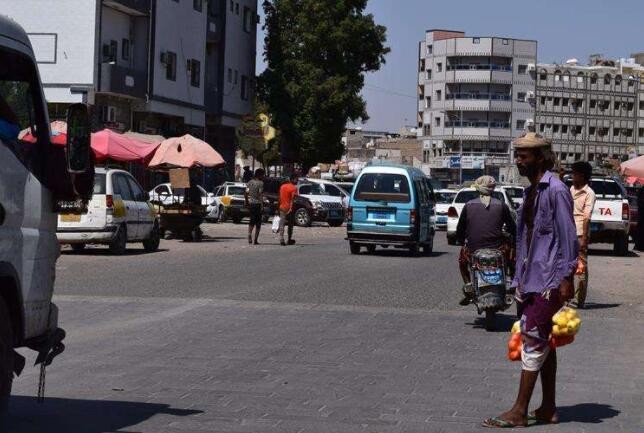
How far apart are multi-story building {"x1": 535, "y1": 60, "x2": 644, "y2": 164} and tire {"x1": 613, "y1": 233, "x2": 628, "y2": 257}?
351ft

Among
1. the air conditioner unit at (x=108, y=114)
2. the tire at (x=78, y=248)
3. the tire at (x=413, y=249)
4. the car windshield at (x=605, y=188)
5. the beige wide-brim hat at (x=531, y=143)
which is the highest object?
the air conditioner unit at (x=108, y=114)

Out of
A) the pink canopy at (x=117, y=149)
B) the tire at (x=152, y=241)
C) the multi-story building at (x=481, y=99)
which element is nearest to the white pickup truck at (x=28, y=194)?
the tire at (x=152, y=241)

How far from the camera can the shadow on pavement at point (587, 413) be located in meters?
8.55

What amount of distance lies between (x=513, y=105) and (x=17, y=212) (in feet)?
442

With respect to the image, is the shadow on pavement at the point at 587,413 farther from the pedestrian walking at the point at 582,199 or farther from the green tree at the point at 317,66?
the green tree at the point at 317,66

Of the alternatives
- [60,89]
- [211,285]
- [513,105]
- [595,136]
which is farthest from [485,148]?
[211,285]

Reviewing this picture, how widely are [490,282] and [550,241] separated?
6.47m

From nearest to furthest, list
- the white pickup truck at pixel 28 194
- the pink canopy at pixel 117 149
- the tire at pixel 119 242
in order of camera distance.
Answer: the white pickup truck at pixel 28 194, the tire at pixel 119 242, the pink canopy at pixel 117 149

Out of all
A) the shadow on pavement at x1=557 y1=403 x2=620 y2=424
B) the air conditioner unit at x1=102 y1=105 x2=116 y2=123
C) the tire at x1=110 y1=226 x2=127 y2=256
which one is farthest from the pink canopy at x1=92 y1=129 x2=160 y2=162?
the shadow on pavement at x1=557 y1=403 x2=620 y2=424

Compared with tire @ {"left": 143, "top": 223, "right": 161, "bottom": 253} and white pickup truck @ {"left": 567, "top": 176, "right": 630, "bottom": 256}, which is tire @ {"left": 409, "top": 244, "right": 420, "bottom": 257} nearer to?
white pickup truck @ {"left": 567, "top": 176, "right": 630, "bottom": 256}

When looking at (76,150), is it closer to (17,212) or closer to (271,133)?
(17,212)

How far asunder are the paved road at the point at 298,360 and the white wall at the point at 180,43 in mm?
28977

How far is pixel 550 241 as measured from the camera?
325 inches

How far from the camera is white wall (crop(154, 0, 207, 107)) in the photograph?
163ft
